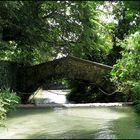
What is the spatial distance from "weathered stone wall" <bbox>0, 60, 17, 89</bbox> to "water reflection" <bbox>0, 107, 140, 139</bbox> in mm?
2313

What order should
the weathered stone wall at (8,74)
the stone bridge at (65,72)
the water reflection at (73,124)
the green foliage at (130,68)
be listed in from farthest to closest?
the stone bridge at (65,72)
the weathered stone wall at (8,74)
the green foliage at (130,68)
the water reflection at (73,124)

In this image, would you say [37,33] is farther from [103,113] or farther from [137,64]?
[137,64]

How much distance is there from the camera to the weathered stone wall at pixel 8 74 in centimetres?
2227

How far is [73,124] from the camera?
16203mm

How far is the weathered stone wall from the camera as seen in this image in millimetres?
22266

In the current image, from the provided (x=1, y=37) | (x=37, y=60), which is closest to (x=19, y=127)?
(x=1, y=37)

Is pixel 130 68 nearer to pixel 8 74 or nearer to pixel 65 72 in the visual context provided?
pixel 65 72

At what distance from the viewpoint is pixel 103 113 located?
19.5 metres

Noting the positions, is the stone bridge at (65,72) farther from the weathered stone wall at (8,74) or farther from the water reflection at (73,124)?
the water reflection at (73,124)

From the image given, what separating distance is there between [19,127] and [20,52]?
41.9 ft

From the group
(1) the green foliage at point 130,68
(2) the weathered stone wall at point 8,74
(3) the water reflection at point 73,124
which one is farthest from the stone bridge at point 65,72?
(3) the water reflection at point 73,124

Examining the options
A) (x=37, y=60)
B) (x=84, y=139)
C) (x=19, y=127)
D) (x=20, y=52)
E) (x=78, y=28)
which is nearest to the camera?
(x=84, y=139)

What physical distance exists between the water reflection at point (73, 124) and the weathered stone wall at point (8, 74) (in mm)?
2313

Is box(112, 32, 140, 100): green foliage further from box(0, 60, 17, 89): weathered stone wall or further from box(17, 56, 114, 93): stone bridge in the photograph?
box(0, 60, 17, 89): weathered stone wall
